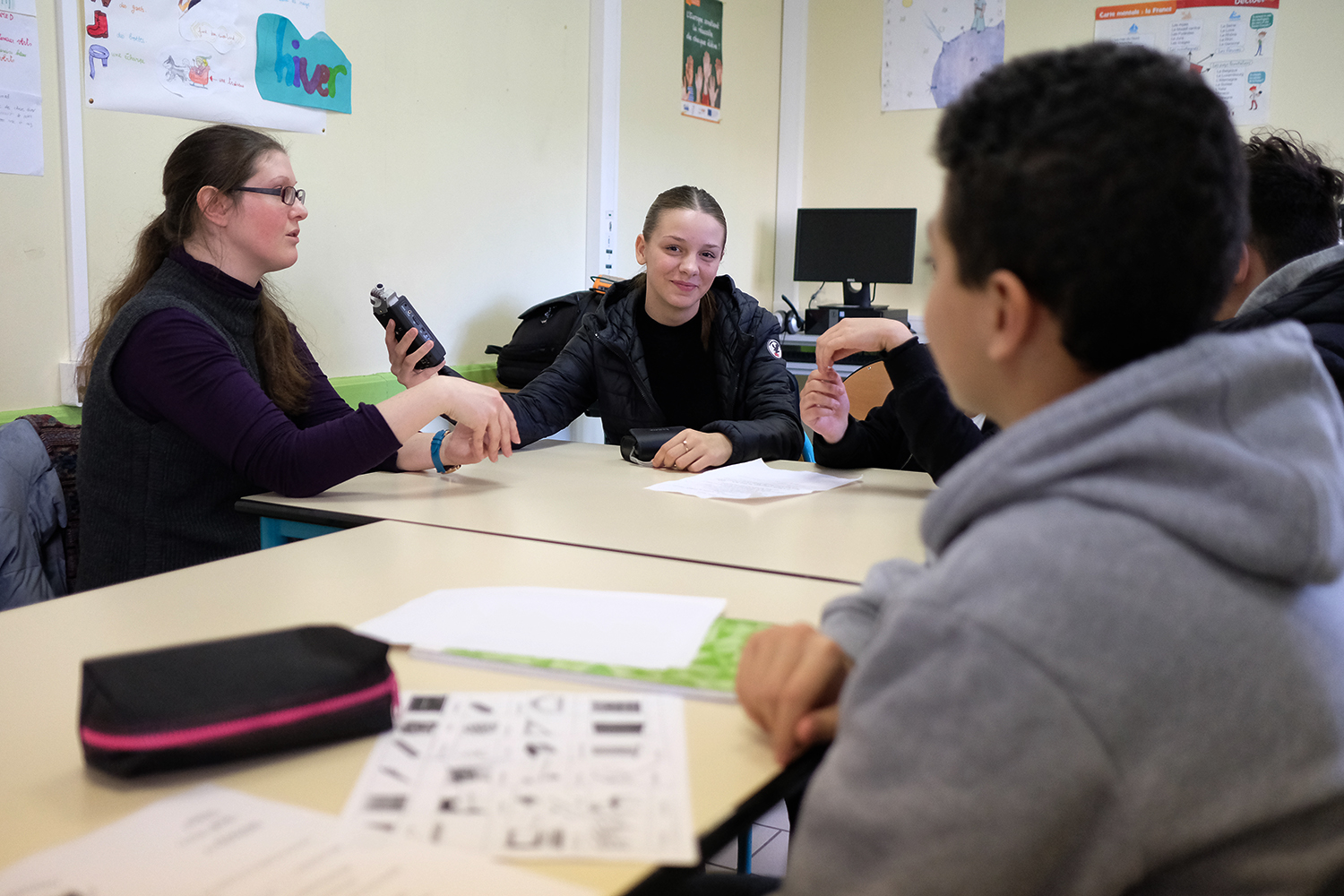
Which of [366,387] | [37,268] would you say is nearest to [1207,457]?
[37,268]

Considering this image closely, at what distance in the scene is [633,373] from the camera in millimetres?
2469

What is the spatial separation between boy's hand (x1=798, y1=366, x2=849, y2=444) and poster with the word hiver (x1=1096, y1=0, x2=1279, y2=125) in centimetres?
309

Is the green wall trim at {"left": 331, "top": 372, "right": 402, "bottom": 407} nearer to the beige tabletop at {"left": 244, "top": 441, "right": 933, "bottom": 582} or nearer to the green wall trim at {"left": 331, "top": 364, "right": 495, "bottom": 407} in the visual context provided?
the green wall trim at {"left": 331, "top": 364, "right": 495, "bottom": 407}

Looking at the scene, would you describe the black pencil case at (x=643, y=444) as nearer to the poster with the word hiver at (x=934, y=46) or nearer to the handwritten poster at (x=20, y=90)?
the handwritten poster at (x=20, y=90)

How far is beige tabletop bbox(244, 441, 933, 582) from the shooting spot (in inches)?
54.2

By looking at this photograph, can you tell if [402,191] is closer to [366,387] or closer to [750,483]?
[366,387]

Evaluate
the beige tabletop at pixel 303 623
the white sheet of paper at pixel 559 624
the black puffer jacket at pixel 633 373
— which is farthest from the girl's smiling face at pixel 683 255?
the white sheet of paper at pixel 559 624

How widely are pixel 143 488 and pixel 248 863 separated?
4.03 feet

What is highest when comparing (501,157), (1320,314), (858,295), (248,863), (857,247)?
(501,157)

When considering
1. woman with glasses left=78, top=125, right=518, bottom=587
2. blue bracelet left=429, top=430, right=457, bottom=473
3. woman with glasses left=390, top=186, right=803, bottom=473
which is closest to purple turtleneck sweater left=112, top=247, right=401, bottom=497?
woman with glasses left=78, top=125, right=518, bottom=587

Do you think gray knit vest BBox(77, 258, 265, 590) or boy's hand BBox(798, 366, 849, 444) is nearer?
gray knit vest BBox(77, 258, 265, 590)

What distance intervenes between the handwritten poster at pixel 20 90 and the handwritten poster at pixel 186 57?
112 mm

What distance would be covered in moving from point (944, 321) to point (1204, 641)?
266 millimetres

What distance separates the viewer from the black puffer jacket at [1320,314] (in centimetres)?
133
